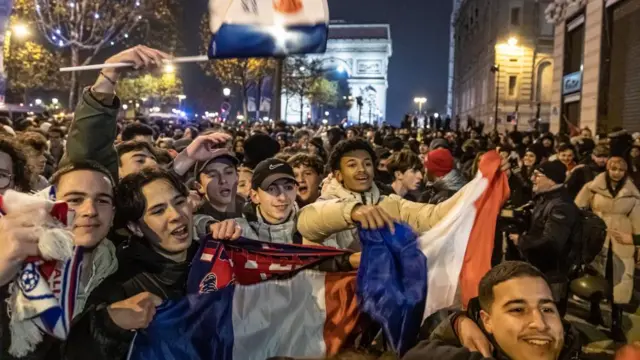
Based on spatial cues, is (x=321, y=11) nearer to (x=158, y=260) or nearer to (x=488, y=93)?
(x=158, y=260)

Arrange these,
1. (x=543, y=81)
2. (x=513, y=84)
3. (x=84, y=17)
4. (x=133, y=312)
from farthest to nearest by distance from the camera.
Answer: (x=513, y=84) < (x=543, y=81) < (x=84, y=17) < (x=133, y=312)

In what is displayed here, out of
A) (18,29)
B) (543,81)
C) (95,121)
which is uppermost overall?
(543,81)

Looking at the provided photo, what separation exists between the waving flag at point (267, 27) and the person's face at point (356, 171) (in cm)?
101

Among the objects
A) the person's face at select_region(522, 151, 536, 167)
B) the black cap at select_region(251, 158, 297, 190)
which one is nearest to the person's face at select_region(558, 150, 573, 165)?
the person's face at select_region(522, 151, 536, 167)

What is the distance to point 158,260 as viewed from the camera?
3.13m

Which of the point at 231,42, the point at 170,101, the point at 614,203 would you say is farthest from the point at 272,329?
the point at 170,101

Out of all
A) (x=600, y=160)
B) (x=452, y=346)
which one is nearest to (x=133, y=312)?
(x=452, y=346)

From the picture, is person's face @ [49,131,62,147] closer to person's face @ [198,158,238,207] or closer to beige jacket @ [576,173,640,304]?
person's face @ [198,158,238,207]

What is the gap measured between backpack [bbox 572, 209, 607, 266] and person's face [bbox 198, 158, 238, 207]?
3554 mm

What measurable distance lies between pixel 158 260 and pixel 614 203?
5870 millimetres

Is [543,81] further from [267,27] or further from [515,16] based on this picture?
[267,27]

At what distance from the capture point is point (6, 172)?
3.54m

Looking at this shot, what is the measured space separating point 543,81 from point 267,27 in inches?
2121

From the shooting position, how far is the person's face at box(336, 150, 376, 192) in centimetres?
472
